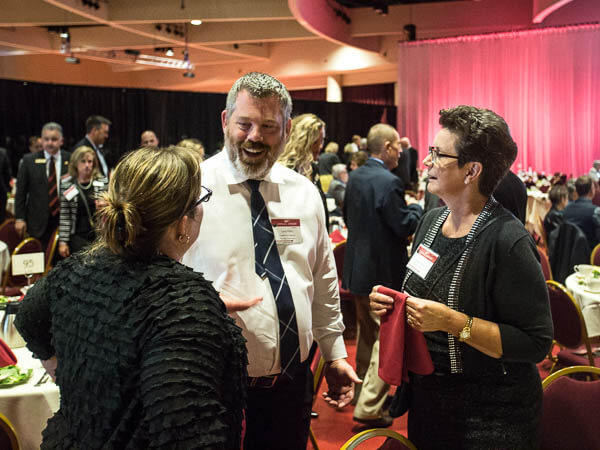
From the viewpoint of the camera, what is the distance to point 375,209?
3.49 meters

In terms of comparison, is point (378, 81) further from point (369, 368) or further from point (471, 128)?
point (471, 128)

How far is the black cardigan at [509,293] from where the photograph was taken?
150cm

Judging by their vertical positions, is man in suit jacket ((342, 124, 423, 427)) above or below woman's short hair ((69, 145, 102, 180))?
below

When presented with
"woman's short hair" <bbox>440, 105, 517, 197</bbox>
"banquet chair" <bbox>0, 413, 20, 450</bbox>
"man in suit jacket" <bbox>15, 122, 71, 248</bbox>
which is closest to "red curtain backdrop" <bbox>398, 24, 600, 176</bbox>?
"man in suit jacket" <bbox>15, 122, 71, 248</bbox>

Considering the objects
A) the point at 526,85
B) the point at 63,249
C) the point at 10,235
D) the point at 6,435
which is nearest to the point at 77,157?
the point at 63,249

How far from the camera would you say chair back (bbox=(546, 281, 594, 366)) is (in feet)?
10.4

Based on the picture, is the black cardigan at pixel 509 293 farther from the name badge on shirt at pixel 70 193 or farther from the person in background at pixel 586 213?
the person in background at pixel 586 213

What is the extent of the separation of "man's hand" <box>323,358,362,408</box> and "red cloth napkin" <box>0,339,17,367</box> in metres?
1.31

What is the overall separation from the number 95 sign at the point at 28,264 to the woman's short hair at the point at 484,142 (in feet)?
7.87

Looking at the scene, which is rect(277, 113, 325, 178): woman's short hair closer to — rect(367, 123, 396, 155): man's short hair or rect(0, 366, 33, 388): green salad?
rect(367, 123, 396, 155): man's short hair

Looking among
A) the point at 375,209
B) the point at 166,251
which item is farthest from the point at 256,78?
the point at 375,209

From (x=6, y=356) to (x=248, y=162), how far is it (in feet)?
4.53

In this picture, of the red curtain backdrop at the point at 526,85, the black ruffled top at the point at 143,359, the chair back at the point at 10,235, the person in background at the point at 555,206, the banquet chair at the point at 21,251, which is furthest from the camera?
the red curtain backdrop at the point at 526,85

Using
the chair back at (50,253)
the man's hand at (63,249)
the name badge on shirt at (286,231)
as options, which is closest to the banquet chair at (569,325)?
the name badge on shirt at (286,231)
